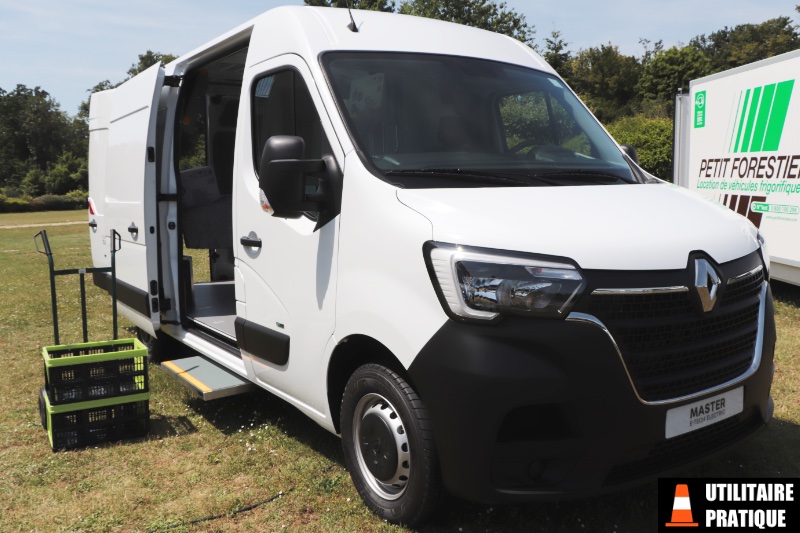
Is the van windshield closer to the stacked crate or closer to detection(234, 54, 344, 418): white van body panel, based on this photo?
detection(234, 54, 344, 418): white van body panel

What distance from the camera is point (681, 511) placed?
3254 mm

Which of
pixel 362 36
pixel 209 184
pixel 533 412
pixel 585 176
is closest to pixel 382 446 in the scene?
pixel 533 412

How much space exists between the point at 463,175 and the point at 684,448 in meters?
1.54

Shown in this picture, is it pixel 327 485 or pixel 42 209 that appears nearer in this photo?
pixel 327 485

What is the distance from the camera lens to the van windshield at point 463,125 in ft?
11.1

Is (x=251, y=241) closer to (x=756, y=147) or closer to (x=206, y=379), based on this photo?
(x=206, y=379)

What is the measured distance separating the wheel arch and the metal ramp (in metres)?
1.20

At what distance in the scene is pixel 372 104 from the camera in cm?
359

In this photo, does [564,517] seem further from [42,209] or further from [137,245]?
[42,209]

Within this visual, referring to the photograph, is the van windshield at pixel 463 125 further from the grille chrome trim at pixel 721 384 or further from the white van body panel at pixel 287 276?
the grille chrome trim at pixel 721 384

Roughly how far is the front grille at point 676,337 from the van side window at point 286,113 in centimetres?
166

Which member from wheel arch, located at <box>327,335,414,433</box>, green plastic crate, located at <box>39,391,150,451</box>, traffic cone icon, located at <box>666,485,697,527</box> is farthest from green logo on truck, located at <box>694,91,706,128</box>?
green plastic crate, located at <box>39,391,150,451</box>

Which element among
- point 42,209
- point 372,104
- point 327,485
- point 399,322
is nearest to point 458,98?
point 372,104

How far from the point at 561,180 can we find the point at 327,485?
6.65 ft
